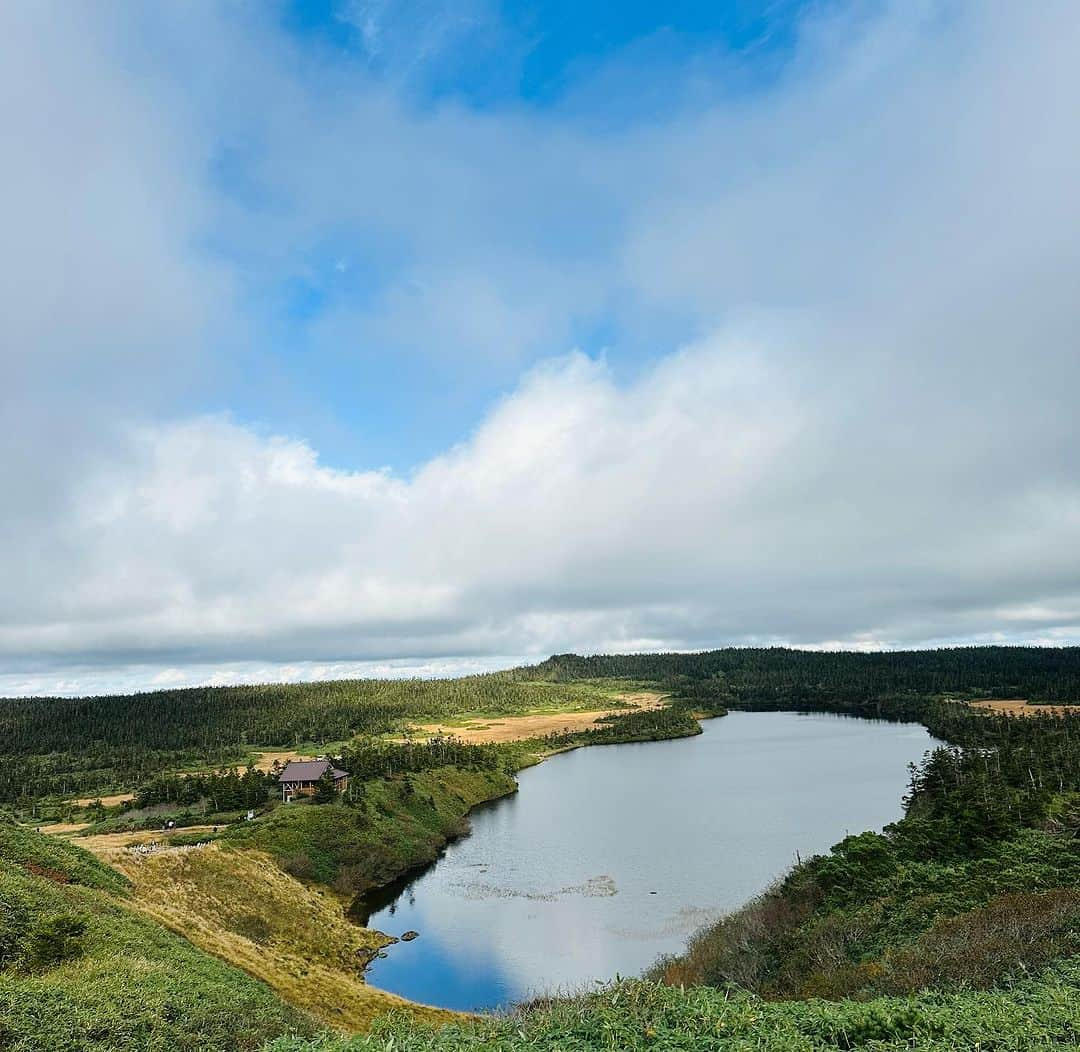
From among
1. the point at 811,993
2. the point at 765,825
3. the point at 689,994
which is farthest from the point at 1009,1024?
the point at 765,825

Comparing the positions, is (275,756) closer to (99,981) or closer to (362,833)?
(362,833)

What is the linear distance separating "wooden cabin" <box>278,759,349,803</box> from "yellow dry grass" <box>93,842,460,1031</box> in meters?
36.6

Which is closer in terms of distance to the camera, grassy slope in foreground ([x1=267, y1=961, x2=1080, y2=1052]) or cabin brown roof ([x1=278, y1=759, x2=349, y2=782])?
grassy slope in foreground ([x1=267, y1=961, x2=1080, y2=1052])

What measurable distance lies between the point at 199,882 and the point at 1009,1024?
54175mm

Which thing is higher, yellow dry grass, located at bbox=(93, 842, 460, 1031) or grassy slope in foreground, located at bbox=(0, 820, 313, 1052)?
grassy slope in foreground, located at bbox=(0, 820, 313, 1052)

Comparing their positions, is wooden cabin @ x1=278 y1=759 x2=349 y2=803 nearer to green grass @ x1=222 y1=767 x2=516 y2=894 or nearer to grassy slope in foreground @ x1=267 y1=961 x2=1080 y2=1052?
green grass @ x1=222 y1=767 x2=516 y2=894

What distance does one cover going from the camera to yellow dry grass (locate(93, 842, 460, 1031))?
36375 millimetres

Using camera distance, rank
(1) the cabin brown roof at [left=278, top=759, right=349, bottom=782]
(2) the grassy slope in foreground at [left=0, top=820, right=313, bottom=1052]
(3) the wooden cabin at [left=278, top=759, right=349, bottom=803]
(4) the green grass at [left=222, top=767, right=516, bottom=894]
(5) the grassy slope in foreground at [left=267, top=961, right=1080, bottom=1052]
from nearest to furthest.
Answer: (5) the grassy slope in foreground at [left=267, top=961, right=1080, bottom=1052], (2) the grassy slope in foreground at [left=0, top=820, right=313, bottom=1052], (4) the green grass at [left=222, top=767, right=516, bottom=894], (3) the wooden cabin at [left=278, top=759, right=349, bottom=803], (1) the cabin brown roof at [left=278, top=759, right=349, bottom=782]

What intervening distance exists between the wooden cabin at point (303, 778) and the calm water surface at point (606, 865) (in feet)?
74.1

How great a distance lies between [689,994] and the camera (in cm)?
1619

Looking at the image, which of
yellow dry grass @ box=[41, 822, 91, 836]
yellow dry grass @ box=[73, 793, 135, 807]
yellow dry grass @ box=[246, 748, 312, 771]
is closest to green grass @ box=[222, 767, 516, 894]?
yellow dry grass @ box=[41, 822, 91, 836]

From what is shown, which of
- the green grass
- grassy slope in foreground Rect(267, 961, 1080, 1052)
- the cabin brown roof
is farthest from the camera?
the cabin brown roof

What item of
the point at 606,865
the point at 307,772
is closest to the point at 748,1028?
the point at 606,865

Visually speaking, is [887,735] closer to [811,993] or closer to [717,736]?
[717,736]
